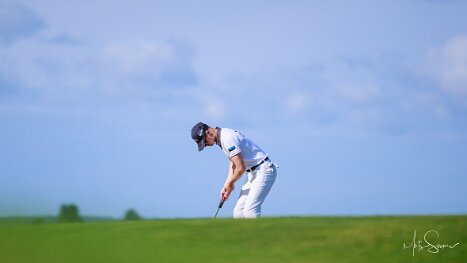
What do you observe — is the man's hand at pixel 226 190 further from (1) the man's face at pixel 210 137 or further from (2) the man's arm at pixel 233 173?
(1) the man's face at pixel 210 137

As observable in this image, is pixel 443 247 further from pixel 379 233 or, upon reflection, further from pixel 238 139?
pixel 238 139

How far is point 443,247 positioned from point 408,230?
1.84ft

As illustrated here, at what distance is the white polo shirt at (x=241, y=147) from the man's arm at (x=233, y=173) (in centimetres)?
13

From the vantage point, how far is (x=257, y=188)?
48.6 feet

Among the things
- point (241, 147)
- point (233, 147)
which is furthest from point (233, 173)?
point (233, 147)

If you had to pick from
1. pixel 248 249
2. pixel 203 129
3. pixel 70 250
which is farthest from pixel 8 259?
pixel 203 129

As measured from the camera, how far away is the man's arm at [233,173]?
47.8ft

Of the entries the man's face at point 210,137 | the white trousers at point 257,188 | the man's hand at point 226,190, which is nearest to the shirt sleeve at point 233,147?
the man's face at point 210,137

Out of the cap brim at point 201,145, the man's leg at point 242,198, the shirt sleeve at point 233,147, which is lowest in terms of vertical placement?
the man's leg at point 242,198

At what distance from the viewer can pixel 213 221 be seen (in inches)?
536

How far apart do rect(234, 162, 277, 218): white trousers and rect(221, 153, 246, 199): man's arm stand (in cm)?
28

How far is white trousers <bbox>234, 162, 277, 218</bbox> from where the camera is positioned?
48.7 ft

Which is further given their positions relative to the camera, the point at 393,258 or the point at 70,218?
the point at 70,218

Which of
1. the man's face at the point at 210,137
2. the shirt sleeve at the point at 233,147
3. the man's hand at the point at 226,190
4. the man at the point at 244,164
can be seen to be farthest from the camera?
the man's hand at the point at 226,190
